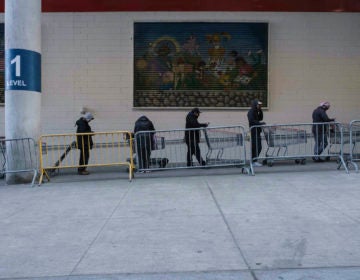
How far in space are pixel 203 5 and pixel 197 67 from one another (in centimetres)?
178

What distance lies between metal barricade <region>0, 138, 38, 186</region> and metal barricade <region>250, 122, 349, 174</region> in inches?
199

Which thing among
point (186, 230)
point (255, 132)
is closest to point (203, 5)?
point (255, 132)

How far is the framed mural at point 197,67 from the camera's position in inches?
525

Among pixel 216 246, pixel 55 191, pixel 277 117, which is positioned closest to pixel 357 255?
pixel 216 246

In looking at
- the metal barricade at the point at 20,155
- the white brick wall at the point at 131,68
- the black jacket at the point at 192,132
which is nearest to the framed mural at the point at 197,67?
the white brick wall at the point at 131,68

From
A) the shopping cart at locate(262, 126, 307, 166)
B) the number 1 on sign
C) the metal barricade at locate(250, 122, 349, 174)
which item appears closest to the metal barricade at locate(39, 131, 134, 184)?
the number 1 on sign

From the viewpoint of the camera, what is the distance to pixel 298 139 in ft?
37.9

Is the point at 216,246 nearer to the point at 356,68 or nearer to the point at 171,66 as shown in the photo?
the point at 171,66

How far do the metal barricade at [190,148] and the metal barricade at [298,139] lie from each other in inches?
16.8

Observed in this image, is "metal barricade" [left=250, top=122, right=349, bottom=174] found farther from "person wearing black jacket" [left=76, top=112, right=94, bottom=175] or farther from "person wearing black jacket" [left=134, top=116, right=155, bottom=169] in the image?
"person wearing black jacket" [left=76, top=112, right=94, bottom=175]

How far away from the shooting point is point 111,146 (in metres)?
13.2

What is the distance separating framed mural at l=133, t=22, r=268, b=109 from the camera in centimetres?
1333

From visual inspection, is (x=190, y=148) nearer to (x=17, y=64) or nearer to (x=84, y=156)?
(x=84, y=156)

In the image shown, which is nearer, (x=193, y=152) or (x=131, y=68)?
(x=193, y=152)
